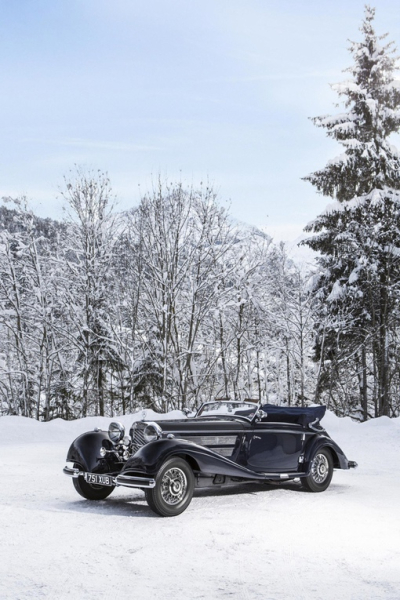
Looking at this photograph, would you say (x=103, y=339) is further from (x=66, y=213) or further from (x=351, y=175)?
(x=351, y=175)

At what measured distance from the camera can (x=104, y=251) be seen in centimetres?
2883

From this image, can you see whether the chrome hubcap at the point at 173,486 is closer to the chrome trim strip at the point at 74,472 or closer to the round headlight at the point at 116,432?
the chrome trim strip at the point at 74,472

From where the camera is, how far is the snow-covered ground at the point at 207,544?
4.90 m

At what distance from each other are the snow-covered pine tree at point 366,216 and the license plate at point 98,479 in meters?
18.9

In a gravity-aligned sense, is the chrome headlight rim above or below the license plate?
above

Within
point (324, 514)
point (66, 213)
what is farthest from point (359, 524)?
point (66, 213)

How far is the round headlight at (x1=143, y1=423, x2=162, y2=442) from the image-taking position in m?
8.21

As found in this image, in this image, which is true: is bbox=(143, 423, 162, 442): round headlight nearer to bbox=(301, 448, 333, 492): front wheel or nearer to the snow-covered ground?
the snow-covered ground

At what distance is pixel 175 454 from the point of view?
7.84 m

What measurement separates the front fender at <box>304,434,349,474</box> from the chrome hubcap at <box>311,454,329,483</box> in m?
0.15

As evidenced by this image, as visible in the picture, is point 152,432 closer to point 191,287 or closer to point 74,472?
point 74,472

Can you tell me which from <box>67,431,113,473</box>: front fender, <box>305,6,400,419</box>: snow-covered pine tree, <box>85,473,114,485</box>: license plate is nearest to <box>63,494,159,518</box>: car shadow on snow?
<box>85,473,114,485</box>: license plate

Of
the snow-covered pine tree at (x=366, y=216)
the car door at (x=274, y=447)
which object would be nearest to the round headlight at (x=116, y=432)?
the car door at (x=274, y=447)

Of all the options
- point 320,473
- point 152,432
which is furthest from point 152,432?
point 320,473
